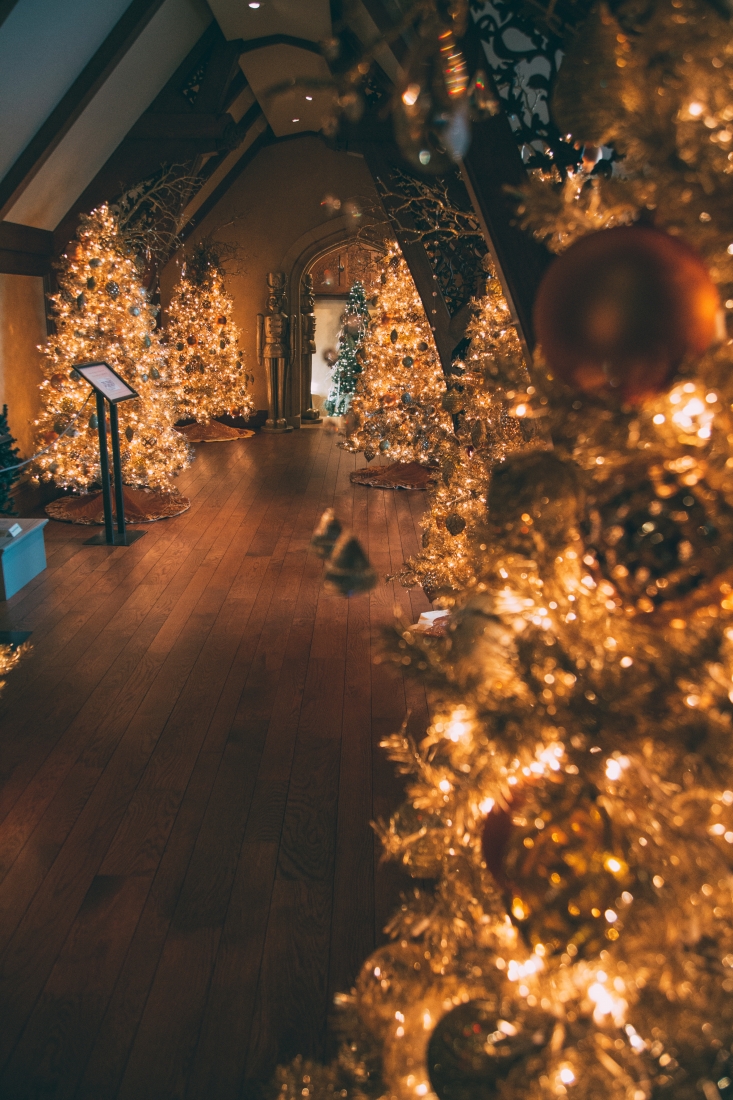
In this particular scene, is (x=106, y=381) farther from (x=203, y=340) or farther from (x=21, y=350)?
(x=203, y=340)

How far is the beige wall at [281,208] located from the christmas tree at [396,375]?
3.33 m

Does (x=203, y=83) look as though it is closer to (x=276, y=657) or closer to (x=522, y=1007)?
(x=276, y=657)

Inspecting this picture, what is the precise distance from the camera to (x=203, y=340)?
982cm

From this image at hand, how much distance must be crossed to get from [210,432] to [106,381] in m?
4.57

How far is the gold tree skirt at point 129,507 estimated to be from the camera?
6.22 metres

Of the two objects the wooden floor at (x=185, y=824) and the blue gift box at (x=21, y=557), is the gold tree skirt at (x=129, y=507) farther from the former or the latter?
the wooden floor at (x=185, y=824)

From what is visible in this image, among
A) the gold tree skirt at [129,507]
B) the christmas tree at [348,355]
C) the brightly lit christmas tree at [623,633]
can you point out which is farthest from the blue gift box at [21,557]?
the christmas tree at [348,355]

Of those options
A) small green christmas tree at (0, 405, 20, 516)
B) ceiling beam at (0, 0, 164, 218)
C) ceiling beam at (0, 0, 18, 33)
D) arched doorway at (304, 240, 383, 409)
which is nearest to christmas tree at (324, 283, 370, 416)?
arched doorway at (304, 240, 383, 409)

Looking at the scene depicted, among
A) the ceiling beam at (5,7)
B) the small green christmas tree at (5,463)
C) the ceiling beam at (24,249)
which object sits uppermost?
the ceiling beam at (5,7)

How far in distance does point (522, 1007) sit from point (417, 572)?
114 inches

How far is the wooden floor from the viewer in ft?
5.98

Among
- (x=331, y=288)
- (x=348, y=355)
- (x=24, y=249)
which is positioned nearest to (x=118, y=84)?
(x=24, y=249)

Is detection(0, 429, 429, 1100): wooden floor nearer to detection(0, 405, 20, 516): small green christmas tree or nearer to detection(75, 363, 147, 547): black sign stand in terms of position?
detection(0, 405, 20, 516): small green christmas tree

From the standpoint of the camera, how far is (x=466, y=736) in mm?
1182
